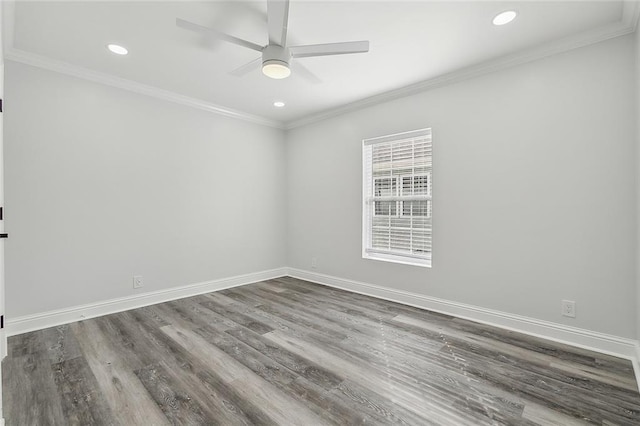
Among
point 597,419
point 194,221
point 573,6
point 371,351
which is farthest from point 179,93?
point 597,419

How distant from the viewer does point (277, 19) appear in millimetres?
2029

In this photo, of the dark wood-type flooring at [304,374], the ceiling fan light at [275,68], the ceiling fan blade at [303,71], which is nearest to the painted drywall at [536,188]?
the dark wood-type flooring at [304,374]

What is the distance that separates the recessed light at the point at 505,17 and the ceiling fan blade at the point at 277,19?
1618 mm

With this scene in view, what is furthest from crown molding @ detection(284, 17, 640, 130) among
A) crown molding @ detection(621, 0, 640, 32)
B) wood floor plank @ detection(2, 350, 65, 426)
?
wood floor plank @ detection(2, 350, 65, 426)

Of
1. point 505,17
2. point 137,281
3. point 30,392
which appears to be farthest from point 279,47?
point 137,281

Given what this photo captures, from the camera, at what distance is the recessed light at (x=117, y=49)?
2.66 meters

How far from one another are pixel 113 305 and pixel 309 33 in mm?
3489

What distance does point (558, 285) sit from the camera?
2.60m

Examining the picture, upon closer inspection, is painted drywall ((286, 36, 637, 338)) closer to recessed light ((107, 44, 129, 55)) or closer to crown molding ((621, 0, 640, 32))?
crown molding ((621, 0, 640, 32))

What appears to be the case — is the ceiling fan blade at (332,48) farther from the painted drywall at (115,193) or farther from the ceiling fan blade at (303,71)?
the painted drywall at (115,193)

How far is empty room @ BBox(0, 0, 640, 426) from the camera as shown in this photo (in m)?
1.95

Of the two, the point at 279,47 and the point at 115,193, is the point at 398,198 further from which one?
the point at 115,193

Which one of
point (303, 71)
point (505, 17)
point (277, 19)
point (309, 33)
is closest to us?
point (277, 19)

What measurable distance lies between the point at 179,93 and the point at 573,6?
3.98 metres
